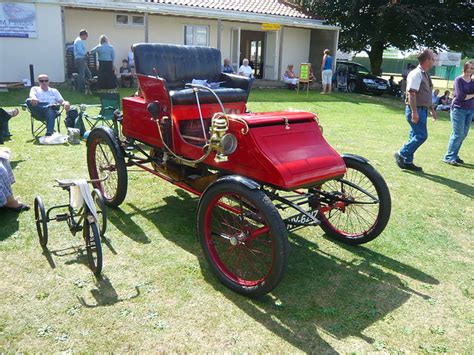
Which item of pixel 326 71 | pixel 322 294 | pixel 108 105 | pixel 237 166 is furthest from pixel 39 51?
pixel 322 294

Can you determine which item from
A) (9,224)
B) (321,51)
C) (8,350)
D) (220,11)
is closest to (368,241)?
(8,350)

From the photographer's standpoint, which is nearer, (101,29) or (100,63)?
(100,63)

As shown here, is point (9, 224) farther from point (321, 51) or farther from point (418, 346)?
point (321, 51)

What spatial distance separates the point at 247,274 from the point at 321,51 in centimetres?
2007

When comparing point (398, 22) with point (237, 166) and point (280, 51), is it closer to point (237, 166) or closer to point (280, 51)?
point (280, 51)

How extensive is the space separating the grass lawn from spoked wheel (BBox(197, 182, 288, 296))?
0.53 feet

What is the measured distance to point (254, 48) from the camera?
22531 mm

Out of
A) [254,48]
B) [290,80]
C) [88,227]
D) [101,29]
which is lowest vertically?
[88,227]

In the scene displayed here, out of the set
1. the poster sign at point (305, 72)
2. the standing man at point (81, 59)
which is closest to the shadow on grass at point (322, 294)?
the standing man at point (81, 59)

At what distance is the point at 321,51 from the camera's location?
72.3 feet

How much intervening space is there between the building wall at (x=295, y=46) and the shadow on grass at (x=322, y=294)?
60.0 ft

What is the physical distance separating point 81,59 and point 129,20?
5.00 m

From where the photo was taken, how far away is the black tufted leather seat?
15.7 feet

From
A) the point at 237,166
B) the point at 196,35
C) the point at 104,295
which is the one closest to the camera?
the point at 104,295
